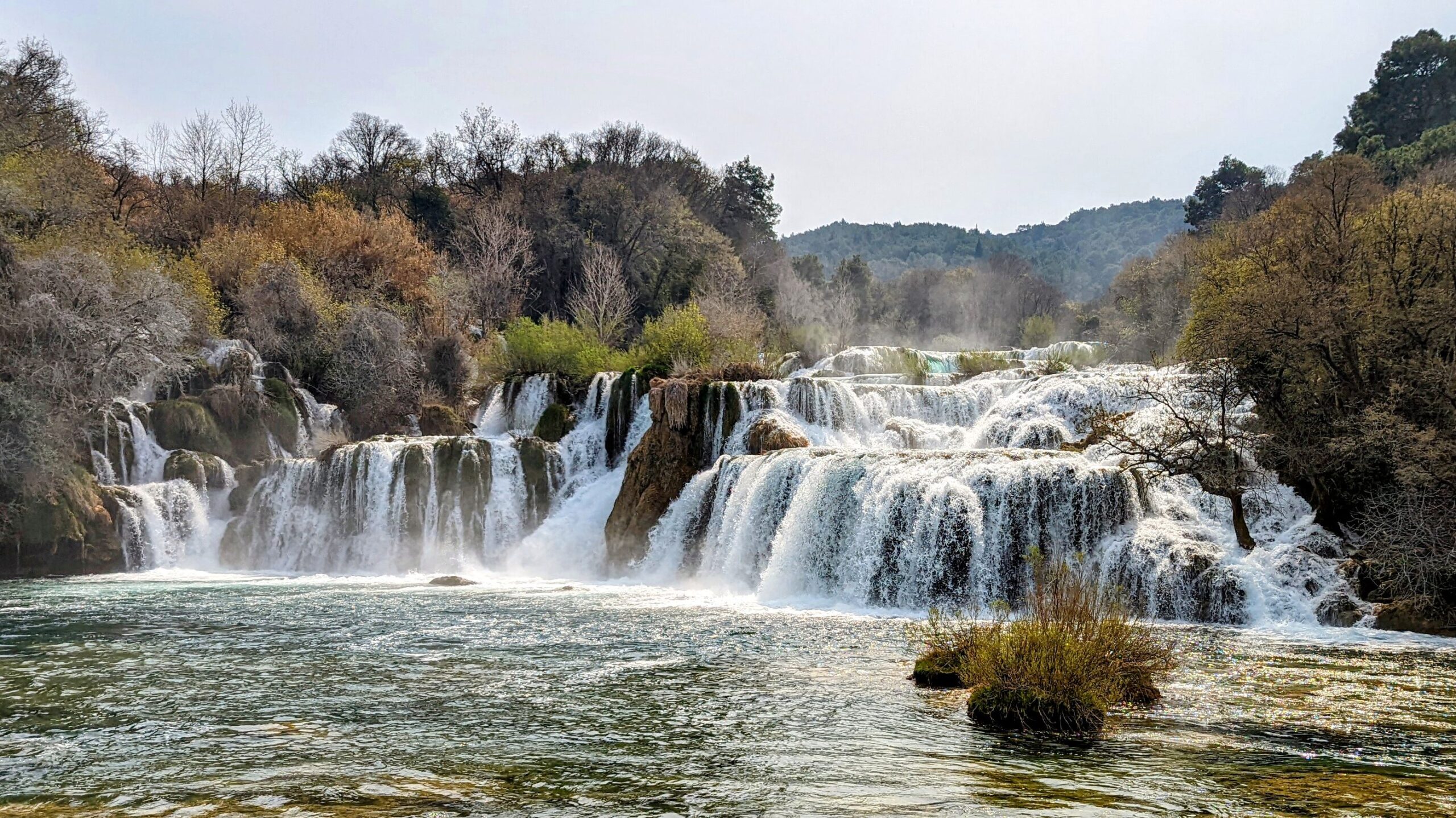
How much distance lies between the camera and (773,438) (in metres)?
24.5

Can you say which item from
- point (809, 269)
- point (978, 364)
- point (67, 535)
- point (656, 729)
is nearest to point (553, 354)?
point (978, 364)

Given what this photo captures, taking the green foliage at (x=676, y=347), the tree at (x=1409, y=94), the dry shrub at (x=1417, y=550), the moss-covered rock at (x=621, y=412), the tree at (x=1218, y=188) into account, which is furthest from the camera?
the tree at (x=1218, y=188)

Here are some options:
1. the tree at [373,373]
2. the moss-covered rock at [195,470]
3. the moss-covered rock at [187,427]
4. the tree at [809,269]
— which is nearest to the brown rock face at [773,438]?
the moss-covered rock at [195,470]

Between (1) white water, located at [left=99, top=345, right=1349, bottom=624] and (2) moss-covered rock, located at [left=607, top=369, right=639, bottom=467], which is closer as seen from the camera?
(1) white water, located at [left=99, top=345, right=1349, bottom=624]

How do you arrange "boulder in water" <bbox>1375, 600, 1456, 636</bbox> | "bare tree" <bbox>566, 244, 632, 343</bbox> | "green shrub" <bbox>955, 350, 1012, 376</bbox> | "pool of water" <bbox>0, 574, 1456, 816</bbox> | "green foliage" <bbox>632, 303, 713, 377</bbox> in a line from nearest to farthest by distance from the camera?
"pool of water" <bbox>0, 574, 1456, 816</bbox>, "boulder in water" <bbox>1375, 600, 1456, 636</bbox>, "green foliage" <bbox>632, 303, 713, 377</bbox>, "green shrub" <bbox>955, 350, 1012, 376</bbox>, "bare tree" <bbox>566, 244, 632, 343</bbox>

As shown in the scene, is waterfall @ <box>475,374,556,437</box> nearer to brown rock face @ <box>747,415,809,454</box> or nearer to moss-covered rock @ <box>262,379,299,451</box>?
moss-covered rock @ <box>262,379,299,451</box>

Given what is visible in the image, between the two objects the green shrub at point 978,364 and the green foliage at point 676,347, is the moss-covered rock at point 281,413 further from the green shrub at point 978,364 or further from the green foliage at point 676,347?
the green shrub at point 978,364

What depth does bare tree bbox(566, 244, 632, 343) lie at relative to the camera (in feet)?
131

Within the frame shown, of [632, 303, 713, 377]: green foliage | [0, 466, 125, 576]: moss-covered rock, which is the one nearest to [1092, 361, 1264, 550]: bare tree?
[632, 303, 713, 377]: green foliage

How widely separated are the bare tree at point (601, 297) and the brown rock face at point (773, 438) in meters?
13.8

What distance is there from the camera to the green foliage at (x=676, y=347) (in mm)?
31219

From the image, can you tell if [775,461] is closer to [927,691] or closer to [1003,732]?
[927,691]

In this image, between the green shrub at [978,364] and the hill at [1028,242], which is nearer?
the green shrub at [978,364]

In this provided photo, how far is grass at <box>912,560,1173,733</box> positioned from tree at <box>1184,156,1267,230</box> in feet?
210
